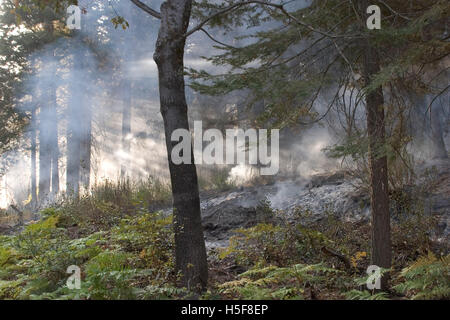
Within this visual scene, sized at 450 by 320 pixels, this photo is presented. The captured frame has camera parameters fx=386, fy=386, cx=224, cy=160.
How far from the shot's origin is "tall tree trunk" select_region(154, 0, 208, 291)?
4078 millimetres

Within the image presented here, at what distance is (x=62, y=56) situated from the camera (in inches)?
635

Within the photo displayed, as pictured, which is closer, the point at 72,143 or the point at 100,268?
the point at 100,268

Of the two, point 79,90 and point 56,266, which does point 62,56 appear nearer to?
point 79,90

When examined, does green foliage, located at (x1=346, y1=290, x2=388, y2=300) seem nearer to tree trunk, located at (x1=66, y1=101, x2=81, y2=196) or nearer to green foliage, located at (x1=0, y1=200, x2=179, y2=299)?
green foliage, located at (x1=0, y1=200, x2=179, y2=299)

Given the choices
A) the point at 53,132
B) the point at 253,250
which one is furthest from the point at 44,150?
the point at 253,250

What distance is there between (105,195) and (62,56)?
9135 mm

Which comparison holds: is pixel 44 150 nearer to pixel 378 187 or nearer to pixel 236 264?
pixel 236 264

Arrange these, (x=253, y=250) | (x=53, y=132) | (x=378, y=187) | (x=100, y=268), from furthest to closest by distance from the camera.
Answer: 1. (x=53, y=132)
2. (x=253, y=250)
3. (x=378, y=187)
4. (x=100, y=268)

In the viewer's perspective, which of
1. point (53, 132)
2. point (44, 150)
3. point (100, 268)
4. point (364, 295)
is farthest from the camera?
point (44, 150)

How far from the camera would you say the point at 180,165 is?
4.07m

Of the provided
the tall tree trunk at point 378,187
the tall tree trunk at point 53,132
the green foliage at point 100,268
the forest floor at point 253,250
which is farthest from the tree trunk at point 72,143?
the tall tree trunk at point 378,187

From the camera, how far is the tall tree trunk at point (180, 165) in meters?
4.08

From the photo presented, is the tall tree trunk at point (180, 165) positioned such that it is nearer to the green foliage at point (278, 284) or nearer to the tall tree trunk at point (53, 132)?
the green foliage at point (278, 284)

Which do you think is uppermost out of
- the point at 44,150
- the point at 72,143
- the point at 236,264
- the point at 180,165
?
the point at 72,143
